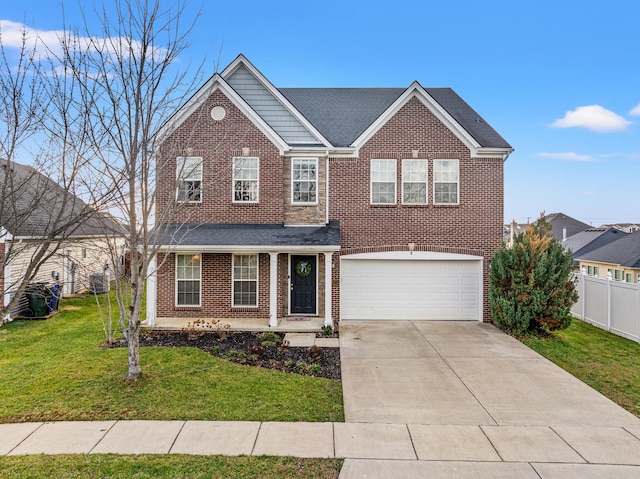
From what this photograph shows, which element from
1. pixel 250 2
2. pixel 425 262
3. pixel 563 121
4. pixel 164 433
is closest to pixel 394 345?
pixel 425 262

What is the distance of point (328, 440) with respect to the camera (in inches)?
206

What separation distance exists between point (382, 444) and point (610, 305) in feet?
35.4

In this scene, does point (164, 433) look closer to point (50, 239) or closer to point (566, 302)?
point (50, 239)

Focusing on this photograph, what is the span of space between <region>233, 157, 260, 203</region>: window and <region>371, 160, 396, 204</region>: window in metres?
4.08

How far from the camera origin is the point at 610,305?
11938mm

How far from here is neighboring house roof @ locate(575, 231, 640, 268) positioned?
2298 centimetres

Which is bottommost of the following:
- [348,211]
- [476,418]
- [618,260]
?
[476,418]

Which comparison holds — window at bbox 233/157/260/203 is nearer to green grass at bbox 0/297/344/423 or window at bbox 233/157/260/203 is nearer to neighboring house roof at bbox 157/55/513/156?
neighboring house roof at bbox 157/55/513/156

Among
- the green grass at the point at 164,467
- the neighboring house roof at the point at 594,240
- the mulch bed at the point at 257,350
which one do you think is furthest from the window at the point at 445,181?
the neighboring house roof at the point at 594,240

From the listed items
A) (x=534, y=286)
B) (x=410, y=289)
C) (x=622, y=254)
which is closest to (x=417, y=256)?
(x=410, y=289)

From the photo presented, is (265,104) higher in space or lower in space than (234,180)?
higher

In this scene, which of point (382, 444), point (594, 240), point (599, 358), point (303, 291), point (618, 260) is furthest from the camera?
point (594, 240)

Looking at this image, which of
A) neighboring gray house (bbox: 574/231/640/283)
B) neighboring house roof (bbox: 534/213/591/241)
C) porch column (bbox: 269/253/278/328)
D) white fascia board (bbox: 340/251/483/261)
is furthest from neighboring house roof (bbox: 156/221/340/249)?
neighboring house roof (bbox: 534/213/591/241)

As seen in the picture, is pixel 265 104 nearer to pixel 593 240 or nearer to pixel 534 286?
pixel 534 286
